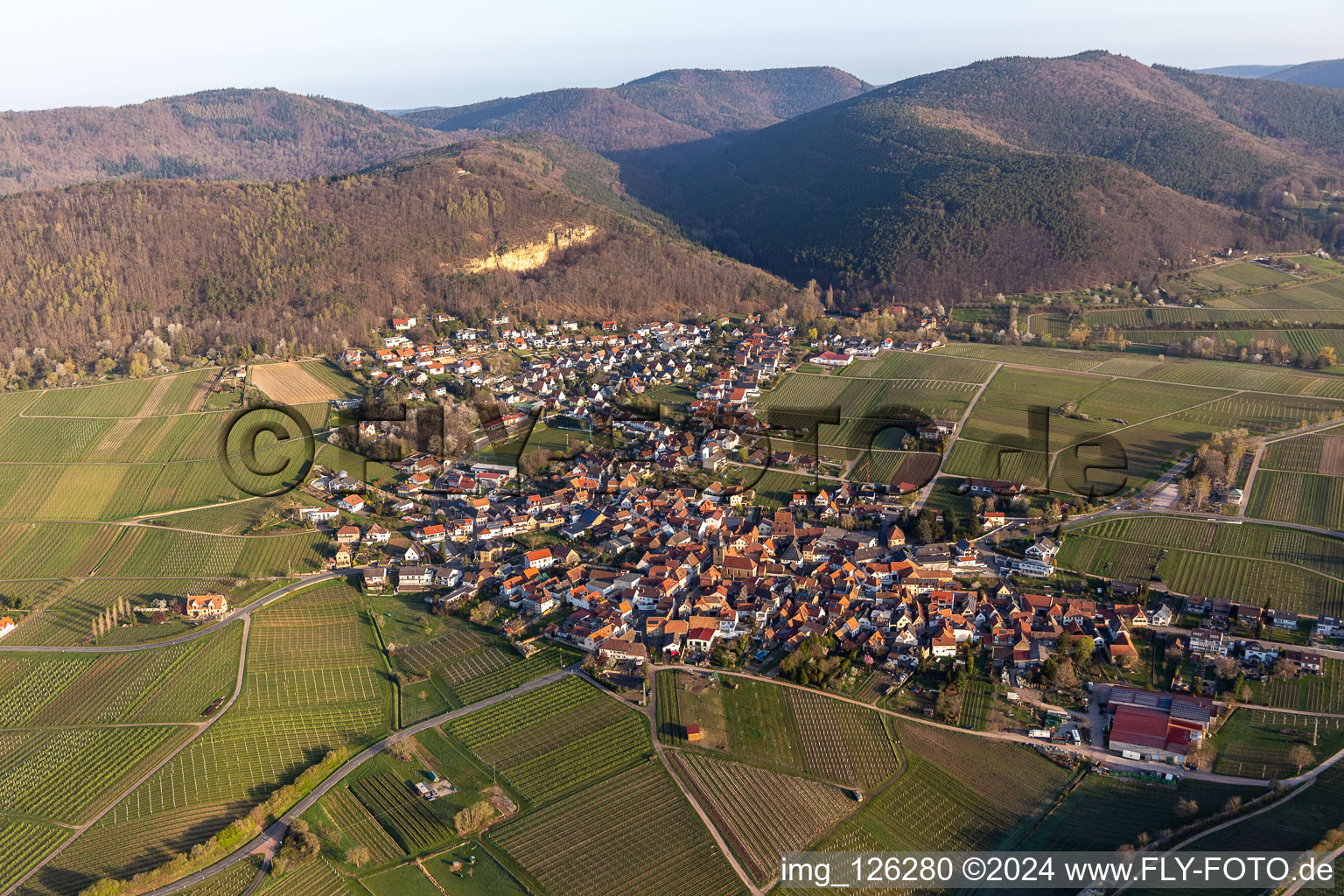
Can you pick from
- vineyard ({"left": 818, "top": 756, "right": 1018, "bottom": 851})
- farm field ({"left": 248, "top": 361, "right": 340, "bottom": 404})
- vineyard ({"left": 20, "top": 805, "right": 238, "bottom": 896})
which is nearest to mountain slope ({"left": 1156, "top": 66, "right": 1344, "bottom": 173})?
farm field ({"left": 248, "top": 361, "right": 340, "bottom": 404})

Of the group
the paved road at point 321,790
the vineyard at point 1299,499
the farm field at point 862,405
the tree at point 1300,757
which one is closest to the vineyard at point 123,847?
the paved road at point 321,790

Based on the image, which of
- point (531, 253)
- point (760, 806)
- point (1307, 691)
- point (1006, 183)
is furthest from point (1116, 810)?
point (1006, 183)

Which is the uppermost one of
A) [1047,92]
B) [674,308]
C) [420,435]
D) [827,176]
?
[1047,92]

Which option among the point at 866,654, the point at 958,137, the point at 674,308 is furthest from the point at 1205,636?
the point at 958,137

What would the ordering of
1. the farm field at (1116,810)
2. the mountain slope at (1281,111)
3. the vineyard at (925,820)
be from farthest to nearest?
the mountain slope at (1281,111), the vineyard at (925,820), the farm field at (1116,810)

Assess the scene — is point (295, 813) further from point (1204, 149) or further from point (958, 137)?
point (1204, 149)

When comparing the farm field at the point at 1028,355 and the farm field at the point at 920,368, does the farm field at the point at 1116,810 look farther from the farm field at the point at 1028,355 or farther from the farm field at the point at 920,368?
the farm field at the point at 1028,355

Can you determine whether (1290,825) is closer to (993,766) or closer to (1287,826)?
(1287,826)
